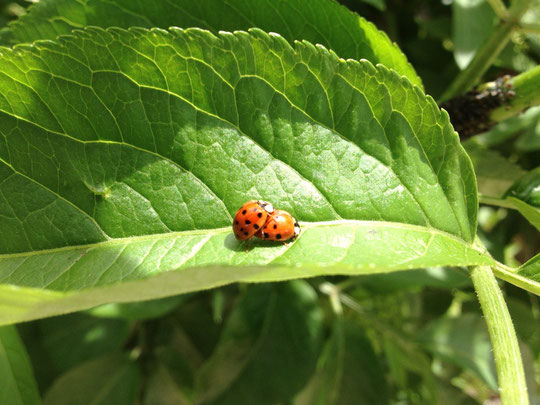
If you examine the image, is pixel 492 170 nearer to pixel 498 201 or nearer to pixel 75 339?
pixel 498 201

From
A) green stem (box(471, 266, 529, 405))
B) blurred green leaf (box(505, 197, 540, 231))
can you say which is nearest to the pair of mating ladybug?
green stem (box(471, 266, 529, 405))

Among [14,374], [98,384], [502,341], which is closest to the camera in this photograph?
[502,341]

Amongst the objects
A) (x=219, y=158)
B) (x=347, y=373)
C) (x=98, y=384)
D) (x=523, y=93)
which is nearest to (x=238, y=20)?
(x=219, y=158)

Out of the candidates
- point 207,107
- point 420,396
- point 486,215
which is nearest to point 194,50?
point 207,107

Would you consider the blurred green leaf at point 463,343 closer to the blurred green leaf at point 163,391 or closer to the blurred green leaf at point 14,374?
the blurred green leaf at point 163,391

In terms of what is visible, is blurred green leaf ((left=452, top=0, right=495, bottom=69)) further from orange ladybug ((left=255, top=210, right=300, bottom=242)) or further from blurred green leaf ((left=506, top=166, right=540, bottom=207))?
orange ladybug ((left=255, top=210, right=300, bottom=242))

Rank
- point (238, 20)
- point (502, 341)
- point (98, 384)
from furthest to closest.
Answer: point (98, 384) < point (238, 20) < point (502, 341)

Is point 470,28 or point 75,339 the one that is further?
point 75,339
